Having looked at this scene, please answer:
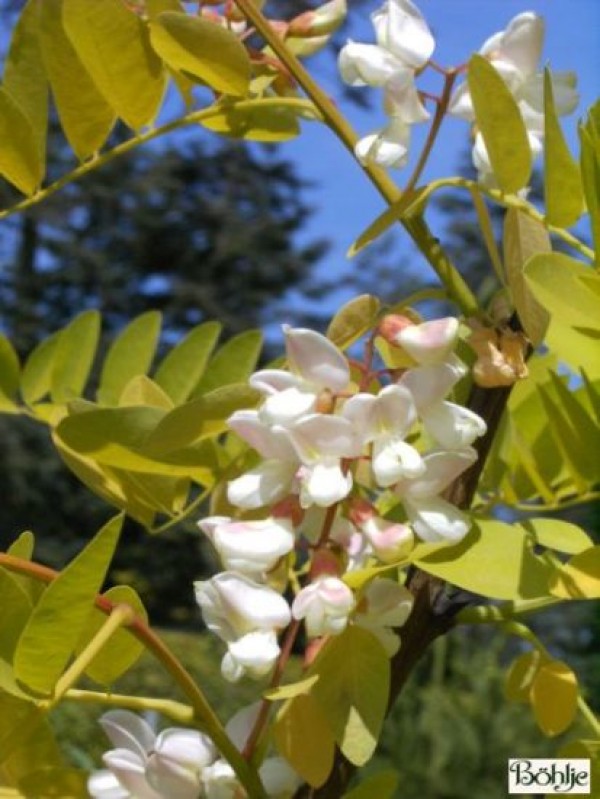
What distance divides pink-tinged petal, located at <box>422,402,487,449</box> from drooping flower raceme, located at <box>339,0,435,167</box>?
0.29 ft

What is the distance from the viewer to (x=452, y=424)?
358 mm

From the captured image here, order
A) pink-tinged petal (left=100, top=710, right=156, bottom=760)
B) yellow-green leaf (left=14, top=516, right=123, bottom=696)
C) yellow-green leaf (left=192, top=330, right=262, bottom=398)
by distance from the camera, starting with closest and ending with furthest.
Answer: yellow-green leaf (left=14, top=516, right=123, bottom=696)
pink-tinged petal (left=100, top=710, right=156, bottom=760)
yellow-green leaf (left=192, top=330, right=262, bottom=398)

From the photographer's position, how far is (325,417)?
1.14 feet

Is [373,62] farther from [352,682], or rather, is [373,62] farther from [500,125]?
[352,682]

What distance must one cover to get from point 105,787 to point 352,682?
0.09 metres

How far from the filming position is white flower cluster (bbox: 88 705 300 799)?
1.28 feet

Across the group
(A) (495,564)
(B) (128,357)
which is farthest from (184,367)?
(A) (495,564)

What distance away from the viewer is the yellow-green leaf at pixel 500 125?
36 cm

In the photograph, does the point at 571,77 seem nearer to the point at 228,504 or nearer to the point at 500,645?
the point at 228,504

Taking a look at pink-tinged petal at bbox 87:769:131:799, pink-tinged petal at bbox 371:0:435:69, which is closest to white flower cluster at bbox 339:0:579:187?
pink-tinged petal at bbox 371:0:435:69

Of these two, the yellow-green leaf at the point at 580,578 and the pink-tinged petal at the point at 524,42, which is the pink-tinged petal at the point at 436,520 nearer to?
the yellow-green leaf at the point at 580,578

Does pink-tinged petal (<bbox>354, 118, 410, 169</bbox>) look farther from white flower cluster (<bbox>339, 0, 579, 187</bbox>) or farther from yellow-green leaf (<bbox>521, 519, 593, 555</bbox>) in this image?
yellow-green leaf (<bbox>521, 519, 593, 555</bbox>)

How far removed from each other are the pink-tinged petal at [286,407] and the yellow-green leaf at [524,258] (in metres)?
0.07

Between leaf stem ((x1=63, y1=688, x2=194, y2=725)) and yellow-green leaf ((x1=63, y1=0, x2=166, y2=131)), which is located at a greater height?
yellow-green leaf ((x1=63, y1=0, x2=166, y2=131))
